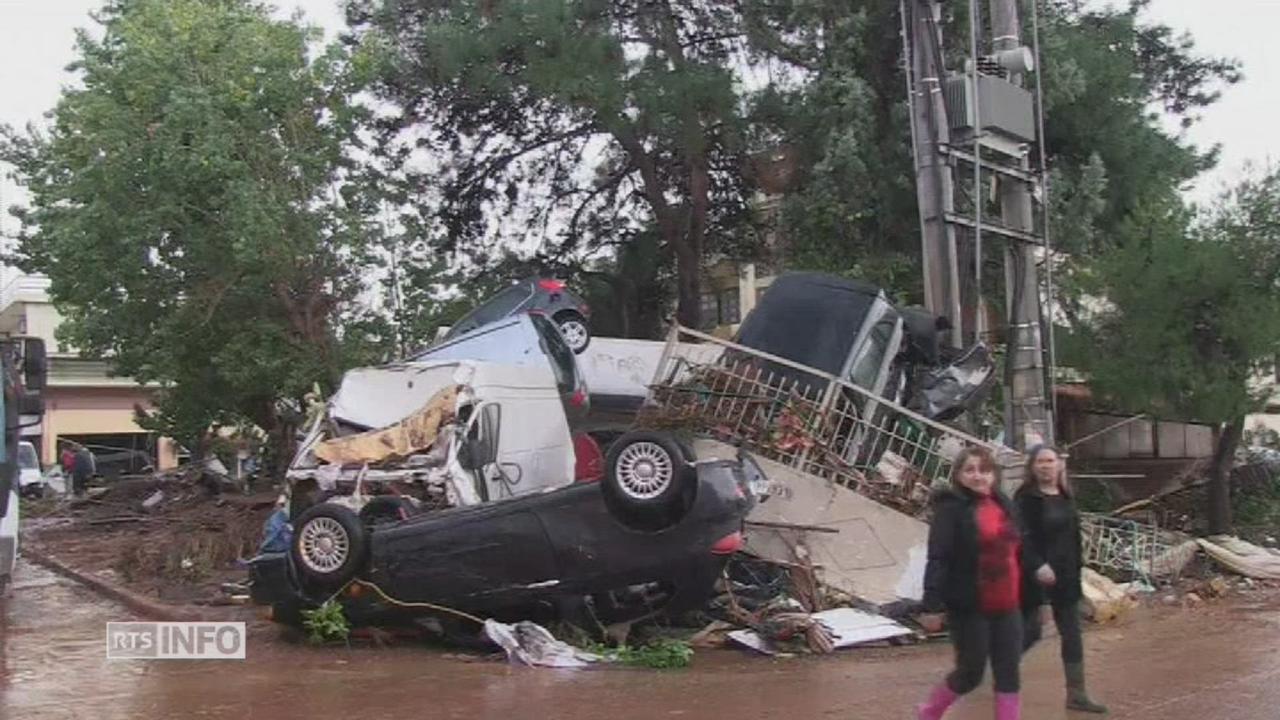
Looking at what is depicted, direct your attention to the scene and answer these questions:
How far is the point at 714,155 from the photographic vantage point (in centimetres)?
1825

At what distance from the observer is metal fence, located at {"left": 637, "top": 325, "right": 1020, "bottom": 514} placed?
10.6 m

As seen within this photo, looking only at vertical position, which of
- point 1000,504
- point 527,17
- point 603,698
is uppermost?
point 527,17

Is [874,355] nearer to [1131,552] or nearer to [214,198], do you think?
[1131,552]

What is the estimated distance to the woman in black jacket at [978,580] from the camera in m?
5.88

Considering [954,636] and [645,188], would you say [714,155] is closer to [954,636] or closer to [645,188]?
[645,188]

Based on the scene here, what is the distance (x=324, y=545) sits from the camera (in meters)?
9.32

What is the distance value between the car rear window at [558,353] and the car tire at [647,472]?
10.6ft

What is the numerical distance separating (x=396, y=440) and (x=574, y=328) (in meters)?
4.79

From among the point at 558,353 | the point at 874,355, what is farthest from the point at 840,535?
the point at 558,353

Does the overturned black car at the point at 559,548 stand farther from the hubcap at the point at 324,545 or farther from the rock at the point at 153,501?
the rock at the point at 153,501

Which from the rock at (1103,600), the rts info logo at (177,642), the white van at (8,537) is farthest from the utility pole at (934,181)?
the white van at (8,537)

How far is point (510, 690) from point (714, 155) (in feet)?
37.9

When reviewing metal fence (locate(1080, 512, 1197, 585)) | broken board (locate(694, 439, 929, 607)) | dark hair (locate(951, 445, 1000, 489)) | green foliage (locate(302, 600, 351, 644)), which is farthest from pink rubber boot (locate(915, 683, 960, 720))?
metal fence (locate(1080, 512, 1197, 585))

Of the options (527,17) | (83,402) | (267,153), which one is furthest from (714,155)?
(83,402)
